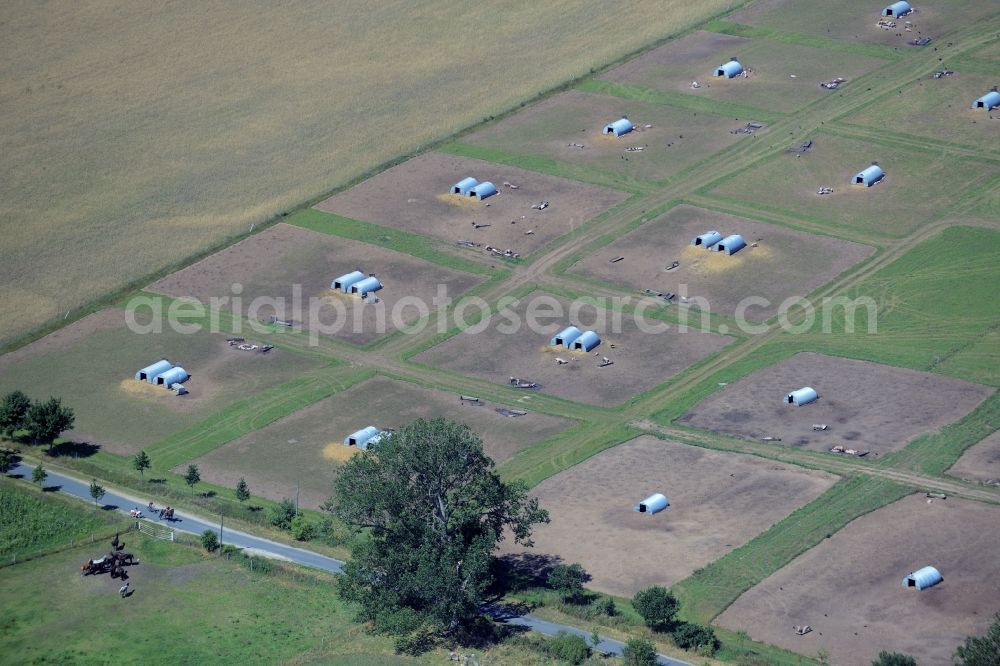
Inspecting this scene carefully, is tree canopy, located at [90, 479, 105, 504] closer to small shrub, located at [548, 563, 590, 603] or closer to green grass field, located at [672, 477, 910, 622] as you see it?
small shrub, located at [548, 563, 590, 603]

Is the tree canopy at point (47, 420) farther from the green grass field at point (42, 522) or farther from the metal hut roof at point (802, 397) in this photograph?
the metal hut roof at point (802, 397)

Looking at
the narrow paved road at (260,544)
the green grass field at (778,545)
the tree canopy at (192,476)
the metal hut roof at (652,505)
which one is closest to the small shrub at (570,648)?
the narrow paved road at (260,544)

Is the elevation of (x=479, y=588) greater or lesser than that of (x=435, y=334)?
lesser

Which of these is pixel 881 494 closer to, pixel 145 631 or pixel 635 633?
pixel 635 633

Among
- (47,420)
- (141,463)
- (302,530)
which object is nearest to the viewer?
(302,530)

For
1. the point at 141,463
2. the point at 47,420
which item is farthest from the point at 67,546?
the point at 47,420

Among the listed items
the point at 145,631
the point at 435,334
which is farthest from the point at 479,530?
the point at 435,334

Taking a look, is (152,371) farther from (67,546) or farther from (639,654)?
(639,654)
